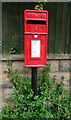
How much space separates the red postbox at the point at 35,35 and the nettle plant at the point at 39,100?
1.88 feet

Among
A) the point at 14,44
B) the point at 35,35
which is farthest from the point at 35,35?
the point at 14,44

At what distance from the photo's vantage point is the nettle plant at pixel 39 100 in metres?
2.56

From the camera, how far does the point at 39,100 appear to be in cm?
253

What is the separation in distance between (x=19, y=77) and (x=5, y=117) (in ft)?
2.86

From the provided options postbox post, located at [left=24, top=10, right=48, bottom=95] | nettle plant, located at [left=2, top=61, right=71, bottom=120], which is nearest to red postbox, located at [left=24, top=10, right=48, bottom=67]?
postbox post, located at [left=24, top=10, right=48, bottom=95]

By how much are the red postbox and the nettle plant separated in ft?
1.88

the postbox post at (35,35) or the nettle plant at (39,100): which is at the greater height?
the postbox post at (35,35)

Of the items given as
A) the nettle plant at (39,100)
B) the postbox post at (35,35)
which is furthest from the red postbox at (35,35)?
the nettle plant at (39,100)

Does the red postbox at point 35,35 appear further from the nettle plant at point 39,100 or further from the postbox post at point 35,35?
the nettle plant at point 39,100

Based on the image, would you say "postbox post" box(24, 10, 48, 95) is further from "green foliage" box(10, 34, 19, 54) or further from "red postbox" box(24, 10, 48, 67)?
"green foliage" box(10, 34, 19, 54)

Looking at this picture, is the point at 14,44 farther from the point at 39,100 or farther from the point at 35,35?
the point at 39,100

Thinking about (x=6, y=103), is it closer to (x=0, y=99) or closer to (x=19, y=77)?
(x=0, y=99)

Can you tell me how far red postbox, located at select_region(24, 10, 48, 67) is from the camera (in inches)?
84.3

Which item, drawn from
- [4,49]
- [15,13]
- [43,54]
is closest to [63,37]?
[43,54]
